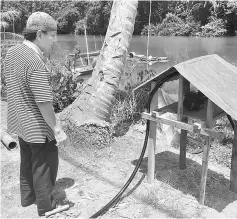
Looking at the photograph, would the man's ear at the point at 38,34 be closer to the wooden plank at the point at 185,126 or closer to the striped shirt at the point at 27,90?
the striped shirt at the point at 27,90

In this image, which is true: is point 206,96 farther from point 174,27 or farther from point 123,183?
point 174,27

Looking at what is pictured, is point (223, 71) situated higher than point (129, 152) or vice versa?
point (223, 71)

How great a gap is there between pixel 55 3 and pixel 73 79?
143ft

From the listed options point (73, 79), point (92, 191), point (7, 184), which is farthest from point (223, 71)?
point (73, 79)

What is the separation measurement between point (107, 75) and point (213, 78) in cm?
206

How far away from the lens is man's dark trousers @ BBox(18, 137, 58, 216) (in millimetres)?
2744

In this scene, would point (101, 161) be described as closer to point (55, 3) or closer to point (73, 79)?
point (73, 79)

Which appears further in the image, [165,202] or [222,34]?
[222,34]

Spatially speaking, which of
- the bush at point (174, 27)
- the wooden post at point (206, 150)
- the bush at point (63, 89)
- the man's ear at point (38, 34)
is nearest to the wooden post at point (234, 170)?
the wooden post at point (206, 150)

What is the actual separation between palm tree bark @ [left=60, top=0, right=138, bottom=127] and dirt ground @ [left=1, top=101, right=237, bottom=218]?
52 cm

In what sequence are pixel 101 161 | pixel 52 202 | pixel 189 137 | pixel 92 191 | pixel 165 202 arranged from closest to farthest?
pixel 52 202
pixel 165 202
pixel 92 191
pixel 101 161
pixel 189 137

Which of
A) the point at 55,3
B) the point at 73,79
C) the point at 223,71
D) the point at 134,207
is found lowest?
the point at 134,207

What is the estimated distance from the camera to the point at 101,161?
4.21 meters

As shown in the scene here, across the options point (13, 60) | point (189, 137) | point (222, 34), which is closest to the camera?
point (13, 60)
